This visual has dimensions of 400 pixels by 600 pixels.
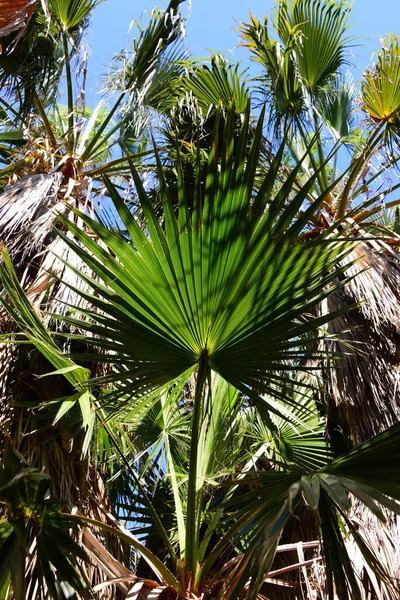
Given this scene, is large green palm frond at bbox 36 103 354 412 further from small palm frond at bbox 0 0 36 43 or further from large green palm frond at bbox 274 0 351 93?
large green palm frond at bbox 274 0 351 93

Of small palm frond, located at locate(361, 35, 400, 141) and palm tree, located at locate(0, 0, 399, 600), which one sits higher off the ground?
small palm frond, located at locate(361, 35, 400, 141)

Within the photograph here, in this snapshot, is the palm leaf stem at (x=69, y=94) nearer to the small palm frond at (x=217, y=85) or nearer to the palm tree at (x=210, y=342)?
the palm tree at (x=210, y=342)

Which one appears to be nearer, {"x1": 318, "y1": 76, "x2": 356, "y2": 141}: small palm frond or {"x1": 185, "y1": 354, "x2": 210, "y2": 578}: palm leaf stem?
{"x1": 185, "y1": 354, "x2": 210, "y2": 578}: palm leaf stem

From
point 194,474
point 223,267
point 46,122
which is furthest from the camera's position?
point 46,122

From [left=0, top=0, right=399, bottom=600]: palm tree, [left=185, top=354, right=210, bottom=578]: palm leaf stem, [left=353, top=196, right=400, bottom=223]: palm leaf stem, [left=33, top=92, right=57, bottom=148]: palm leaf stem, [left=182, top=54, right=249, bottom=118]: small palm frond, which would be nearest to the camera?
[left=0, top=0, right=399, bottom=600]: palm tree

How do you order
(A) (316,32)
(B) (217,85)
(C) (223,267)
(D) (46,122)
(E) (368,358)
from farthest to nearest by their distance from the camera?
(B) (217,85) → (A) (316,32) → (D) (46,122) → (E) (368,358) → (C) (223,267)

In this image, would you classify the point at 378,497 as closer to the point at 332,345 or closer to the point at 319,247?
the point at 319,247

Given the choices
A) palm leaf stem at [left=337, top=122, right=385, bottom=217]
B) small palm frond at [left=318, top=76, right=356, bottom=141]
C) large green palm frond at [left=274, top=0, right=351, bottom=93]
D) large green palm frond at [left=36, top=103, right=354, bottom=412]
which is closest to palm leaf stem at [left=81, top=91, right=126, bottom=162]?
large green palm frond at [left=274, top=0, right=351, bottom=93]

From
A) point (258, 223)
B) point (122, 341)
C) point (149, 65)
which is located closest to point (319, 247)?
point (258, 223)

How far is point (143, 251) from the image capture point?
7.79 feet

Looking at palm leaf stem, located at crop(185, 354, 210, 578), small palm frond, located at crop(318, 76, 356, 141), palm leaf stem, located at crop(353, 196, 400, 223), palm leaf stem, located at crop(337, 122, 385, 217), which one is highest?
small palm frond, located at crop(318, 76, 356, 141)

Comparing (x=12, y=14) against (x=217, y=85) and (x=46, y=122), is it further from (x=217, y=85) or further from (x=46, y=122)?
(x=217, y=85)

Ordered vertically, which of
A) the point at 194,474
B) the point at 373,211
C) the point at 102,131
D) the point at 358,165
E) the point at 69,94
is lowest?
the point at 194,474

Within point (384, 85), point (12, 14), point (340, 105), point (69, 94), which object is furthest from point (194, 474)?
point (340, 105)
